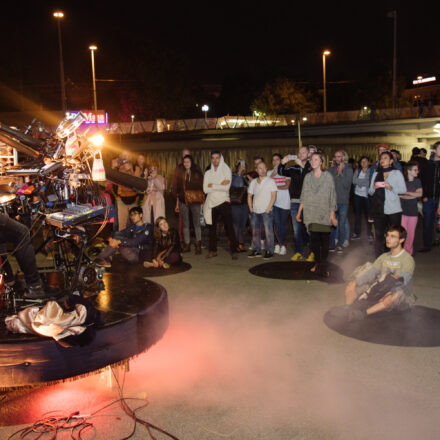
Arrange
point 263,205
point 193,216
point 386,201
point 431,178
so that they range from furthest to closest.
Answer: point 193,216, point 431,178, point 263,205, point 386,201

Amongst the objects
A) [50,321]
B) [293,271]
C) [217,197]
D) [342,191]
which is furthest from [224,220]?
[50,321]

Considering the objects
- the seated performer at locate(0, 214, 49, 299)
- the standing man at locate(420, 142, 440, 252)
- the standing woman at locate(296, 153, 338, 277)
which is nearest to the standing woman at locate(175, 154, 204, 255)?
the standing woman at locate(296, 153, 338, 277)

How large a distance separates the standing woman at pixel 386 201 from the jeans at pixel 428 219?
1417 mm

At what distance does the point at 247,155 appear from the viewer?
77.3 ft

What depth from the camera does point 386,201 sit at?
8289 millimetres

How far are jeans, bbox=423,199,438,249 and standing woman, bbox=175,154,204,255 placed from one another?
4326 millimetres

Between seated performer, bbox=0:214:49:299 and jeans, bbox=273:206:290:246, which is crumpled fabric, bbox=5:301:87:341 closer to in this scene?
seated performer, bbox=0:214:49:299

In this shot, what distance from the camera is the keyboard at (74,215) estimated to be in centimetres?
442

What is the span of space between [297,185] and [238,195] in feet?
5.02

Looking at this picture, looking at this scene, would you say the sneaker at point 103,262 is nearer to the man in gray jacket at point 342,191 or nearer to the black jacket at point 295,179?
the black jacket at point 295,179

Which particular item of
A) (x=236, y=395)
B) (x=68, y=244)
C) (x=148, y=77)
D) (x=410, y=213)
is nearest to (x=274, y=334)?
(x=236, y=395)

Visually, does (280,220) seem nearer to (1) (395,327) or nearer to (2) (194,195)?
(2) (194,195)

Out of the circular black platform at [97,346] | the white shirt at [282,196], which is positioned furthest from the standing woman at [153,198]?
the circular black platform at [97,346]

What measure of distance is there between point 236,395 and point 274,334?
4.54ft
